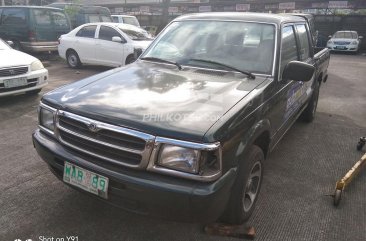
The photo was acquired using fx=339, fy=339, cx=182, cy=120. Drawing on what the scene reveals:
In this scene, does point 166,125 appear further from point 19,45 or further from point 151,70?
point 19,45

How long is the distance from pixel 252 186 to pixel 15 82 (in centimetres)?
496

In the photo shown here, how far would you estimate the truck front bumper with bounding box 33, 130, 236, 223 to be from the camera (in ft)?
7.15

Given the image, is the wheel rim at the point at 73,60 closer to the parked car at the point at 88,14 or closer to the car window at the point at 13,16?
the car window at the point at 13,16

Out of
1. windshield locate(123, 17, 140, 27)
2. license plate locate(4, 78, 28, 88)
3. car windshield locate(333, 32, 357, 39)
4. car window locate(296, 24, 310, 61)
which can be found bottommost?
license plate locate(4, 78, 28, 88)

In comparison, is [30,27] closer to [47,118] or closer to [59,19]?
[59,19]

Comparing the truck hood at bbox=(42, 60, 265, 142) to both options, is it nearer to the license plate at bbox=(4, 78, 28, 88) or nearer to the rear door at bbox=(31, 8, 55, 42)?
the license plate at bbox=(4, 78, 28, 88)

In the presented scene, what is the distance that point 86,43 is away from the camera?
409 inches

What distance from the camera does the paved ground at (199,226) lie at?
2818 mm

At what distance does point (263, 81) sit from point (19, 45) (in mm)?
10664

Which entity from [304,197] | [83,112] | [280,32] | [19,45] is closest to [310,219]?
[304,197]

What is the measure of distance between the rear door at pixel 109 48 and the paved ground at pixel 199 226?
5.03 meters

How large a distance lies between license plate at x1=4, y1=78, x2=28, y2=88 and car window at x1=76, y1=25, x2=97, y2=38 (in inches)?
176

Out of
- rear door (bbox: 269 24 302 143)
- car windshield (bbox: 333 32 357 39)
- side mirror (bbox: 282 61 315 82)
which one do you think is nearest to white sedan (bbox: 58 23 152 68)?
rear door (bbox: 269 24 302 143)

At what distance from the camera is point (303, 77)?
3229mm
